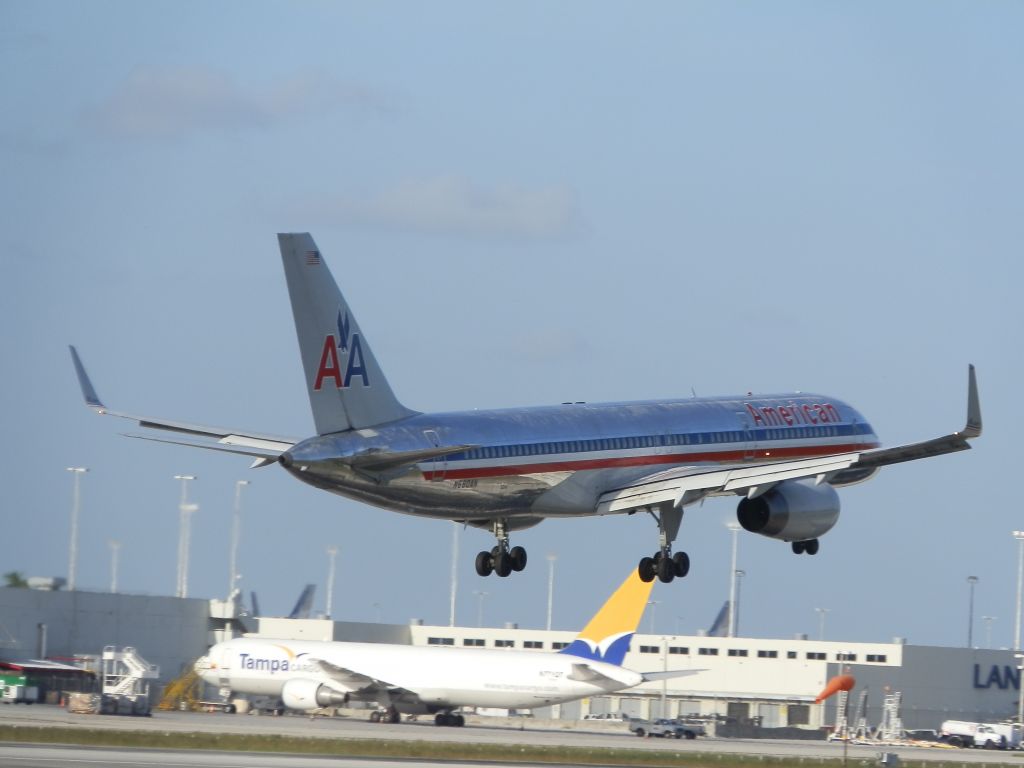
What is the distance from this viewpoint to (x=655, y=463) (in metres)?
56.4

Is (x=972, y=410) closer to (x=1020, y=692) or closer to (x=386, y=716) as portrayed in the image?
(x=386, y=716)

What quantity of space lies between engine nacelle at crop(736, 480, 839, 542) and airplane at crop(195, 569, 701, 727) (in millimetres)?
31485

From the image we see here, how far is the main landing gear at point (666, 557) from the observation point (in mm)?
56031

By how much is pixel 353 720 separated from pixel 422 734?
511 inches

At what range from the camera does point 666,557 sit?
185 feet

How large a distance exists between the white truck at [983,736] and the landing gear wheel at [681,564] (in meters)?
51.4

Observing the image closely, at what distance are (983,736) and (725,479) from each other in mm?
54416

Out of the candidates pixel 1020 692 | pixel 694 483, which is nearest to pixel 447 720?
pixel 694 483

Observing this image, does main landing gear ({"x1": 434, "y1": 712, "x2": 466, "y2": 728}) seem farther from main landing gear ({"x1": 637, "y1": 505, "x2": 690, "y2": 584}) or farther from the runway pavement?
main landing gear ({"x1": 637, "y1": 505, "x2": 690, "y2": 584})

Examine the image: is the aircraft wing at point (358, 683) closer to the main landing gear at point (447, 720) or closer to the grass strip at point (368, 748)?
the main landing gear at point (447, 720)

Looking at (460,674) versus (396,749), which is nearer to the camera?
(396,749)

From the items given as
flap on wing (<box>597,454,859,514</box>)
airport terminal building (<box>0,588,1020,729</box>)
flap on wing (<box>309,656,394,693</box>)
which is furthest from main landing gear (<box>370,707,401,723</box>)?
flap on wing (<box>597,454,859,514</box>)

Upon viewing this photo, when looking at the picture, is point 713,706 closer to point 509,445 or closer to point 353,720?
point 353,720

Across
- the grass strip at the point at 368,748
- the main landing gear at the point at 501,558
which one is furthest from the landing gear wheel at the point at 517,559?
the grass strip at the point at 368,748
